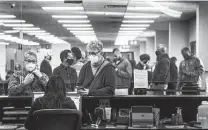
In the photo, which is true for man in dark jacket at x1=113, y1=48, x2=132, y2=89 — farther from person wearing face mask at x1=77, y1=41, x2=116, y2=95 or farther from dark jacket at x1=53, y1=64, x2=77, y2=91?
person wearing face mask at x1=77, y1=41, x2=116, y2=95

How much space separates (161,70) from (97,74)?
9.30ft

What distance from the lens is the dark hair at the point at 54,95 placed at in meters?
3.92

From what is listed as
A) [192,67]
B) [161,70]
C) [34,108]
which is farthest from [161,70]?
[34,108]

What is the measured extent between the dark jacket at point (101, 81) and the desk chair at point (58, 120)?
1.22 m

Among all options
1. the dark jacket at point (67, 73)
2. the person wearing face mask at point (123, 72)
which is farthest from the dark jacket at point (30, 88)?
the person wearing face mask at point (123, 72)

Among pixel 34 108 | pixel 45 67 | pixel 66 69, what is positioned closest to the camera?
pixel 34 108

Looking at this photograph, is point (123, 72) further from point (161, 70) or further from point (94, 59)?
point (94, 59)

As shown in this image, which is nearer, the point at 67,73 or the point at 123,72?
the point at 67,73

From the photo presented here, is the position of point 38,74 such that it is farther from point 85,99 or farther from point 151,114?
point 151,114

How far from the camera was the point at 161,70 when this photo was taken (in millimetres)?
7453

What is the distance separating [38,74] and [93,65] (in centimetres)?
68

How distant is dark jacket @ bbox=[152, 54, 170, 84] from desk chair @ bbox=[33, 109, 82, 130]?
13.4 ft

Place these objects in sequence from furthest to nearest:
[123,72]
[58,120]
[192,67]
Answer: [192,67]
[123,72]
[58,120]

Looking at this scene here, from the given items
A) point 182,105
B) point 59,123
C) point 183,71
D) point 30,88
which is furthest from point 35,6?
point 59,123
